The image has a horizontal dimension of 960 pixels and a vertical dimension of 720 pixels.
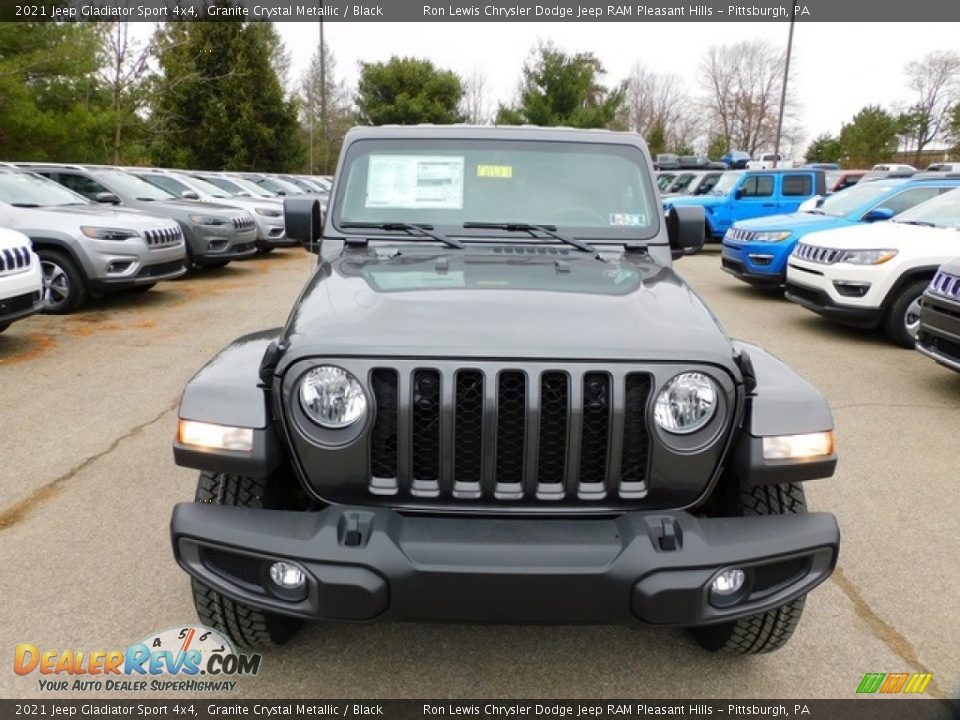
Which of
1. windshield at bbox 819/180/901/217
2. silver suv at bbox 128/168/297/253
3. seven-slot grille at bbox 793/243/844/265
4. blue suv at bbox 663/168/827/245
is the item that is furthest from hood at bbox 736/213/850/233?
silver suv at bbox 128/168/297/253

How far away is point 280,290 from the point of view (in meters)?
11.2

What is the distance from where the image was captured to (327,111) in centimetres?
4303

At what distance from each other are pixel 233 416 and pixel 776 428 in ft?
5.35

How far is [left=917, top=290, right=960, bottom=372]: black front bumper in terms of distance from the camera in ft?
18.2

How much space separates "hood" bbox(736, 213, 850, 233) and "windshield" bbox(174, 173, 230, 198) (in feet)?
31.3

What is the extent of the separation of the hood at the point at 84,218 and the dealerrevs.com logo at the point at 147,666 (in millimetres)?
7104

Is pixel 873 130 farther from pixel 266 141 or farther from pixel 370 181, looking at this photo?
pixel 370 181

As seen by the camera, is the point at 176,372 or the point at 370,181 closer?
the point at 370,181

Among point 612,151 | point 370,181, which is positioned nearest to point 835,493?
point 612,151

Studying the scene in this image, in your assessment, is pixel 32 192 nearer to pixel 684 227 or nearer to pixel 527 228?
pixel 527 228

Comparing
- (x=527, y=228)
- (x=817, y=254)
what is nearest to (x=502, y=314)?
(x=527, y=228)

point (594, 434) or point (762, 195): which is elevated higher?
point (762, 195)

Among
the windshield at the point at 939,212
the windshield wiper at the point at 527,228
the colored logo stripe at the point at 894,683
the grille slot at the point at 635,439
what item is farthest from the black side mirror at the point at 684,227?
the windshield at the point at 939,212

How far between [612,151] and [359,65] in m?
43.4
